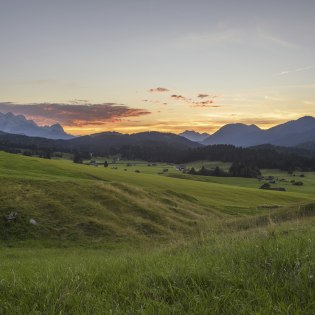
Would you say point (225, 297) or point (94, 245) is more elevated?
point (225, 297)

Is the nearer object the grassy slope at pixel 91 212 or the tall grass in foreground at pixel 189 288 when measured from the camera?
the tall grass in foreground at pixel 189 288

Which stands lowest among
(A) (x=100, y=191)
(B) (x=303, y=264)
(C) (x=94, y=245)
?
(C) (x=94, y=245)

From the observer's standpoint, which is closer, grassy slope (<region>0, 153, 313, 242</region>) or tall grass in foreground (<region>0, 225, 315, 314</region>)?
tall grass in foreground (<region>0, 225, 315, 314</region>)

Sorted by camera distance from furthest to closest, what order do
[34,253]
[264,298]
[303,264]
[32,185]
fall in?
1. [32,185]
2. [34,253]
3. [303,264]
4. [264,298]

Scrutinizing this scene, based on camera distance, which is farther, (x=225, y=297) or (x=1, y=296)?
(x=1, y=296)

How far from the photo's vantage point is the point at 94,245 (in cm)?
3122

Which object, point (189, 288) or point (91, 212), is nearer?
point (189, 288)

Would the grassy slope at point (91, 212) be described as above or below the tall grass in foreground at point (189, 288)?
below

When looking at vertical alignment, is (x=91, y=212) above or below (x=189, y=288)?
below

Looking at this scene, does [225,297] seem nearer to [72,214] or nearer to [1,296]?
[1,296]

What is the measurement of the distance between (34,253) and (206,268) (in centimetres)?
2327

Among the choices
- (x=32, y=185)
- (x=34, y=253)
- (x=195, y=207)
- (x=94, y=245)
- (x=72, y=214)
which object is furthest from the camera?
(x=195, y=207)

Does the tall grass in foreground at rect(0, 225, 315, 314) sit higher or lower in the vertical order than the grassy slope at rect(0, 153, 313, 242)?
higher

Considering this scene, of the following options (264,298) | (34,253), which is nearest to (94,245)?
(34,253)
